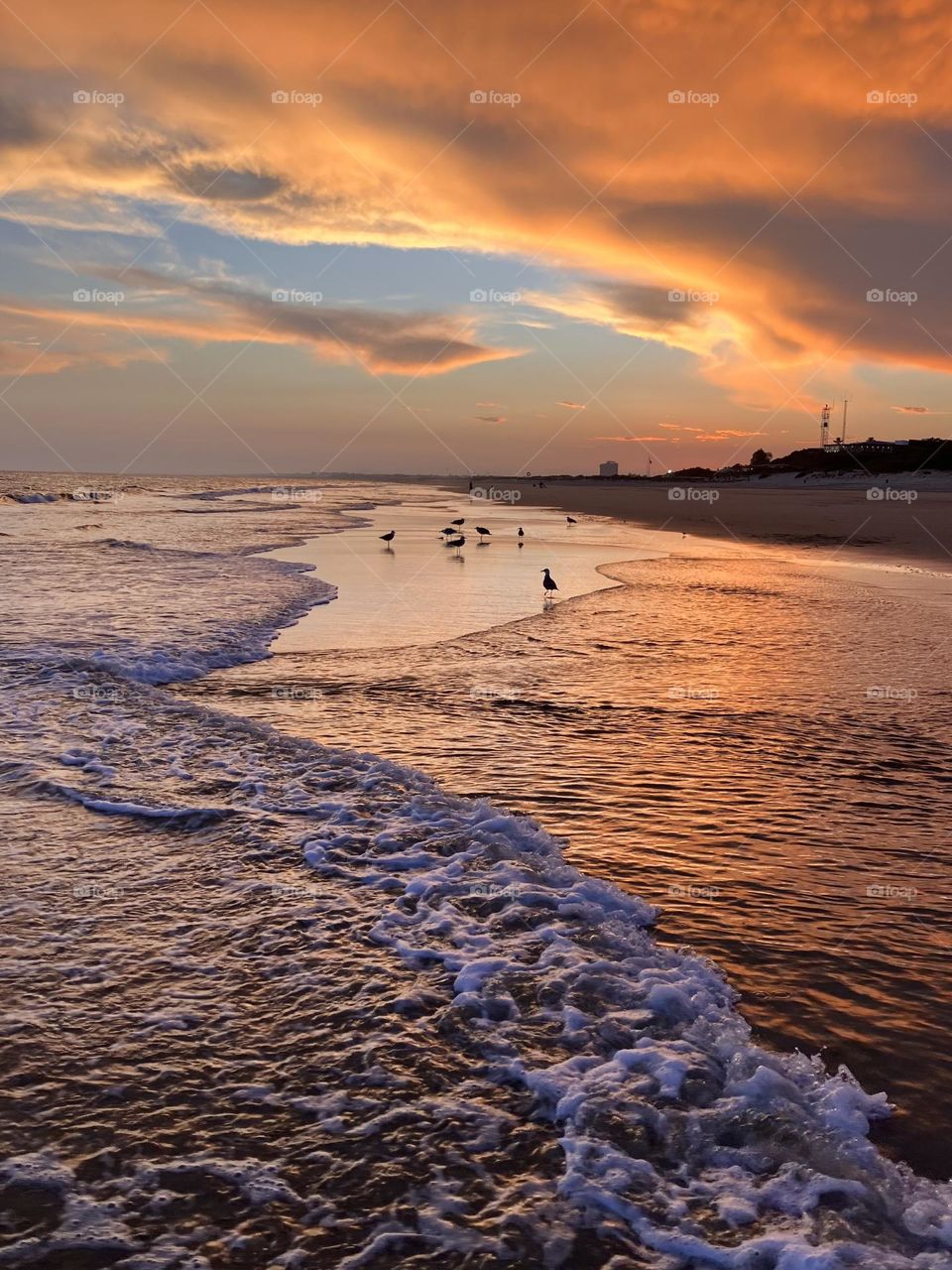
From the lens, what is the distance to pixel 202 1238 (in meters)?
3.46

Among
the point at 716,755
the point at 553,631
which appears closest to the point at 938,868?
the point at 716,755

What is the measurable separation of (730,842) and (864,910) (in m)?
1.37

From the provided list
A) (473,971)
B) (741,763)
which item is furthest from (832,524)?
(473,971)

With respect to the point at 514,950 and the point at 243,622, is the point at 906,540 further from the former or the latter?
the point at 514,950

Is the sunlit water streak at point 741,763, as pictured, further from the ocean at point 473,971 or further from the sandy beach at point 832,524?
the sandy beach at point 832,524

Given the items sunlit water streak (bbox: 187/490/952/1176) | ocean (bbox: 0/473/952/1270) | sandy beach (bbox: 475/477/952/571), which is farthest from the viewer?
sandy beach (bbox: 475/477/952/571)

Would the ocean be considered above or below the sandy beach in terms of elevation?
below

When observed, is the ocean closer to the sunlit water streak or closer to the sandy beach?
the sunlit water streak

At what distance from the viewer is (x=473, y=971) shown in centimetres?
553

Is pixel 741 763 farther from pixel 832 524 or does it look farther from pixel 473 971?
pixel 832 524

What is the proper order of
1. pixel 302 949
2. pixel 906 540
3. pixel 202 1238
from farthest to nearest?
pixel 906 540, pixel 302 949, pixel 202 1238

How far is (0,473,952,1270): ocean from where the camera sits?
365 cm

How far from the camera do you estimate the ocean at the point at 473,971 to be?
12.0 feet

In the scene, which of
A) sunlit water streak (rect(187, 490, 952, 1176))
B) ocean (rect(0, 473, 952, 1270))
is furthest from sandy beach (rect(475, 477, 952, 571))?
ocean (rect(0, 473, 952, 1270))
